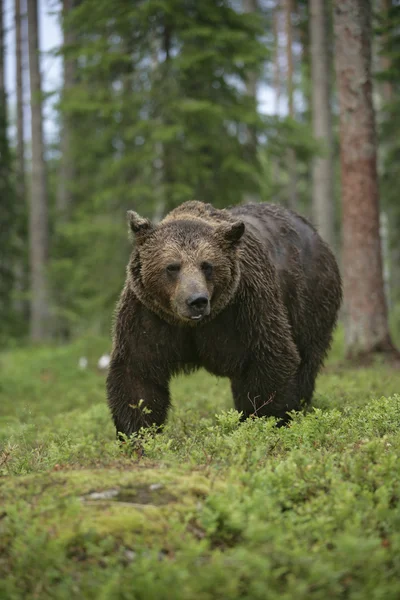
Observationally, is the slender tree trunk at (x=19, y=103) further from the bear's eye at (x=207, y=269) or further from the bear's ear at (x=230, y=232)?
the bear's eye at (x=207, y=269)

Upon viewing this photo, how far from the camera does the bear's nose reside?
587 centimetres

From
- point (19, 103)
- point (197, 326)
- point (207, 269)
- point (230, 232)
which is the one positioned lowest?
point (197, 326)

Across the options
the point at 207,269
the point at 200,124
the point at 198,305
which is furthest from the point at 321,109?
the point at 198,305

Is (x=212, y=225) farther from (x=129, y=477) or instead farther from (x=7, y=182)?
(x=7, y=182)

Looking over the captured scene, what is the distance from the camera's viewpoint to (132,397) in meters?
6.56

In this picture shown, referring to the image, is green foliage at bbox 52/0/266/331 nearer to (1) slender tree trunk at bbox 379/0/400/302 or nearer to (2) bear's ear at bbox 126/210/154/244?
(1) slender tree trunk at bbox 379/0/400/302

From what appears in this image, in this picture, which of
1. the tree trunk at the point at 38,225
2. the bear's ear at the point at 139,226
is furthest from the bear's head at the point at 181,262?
the tree trunk at the point at 38,225

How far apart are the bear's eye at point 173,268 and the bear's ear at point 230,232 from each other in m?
0.51

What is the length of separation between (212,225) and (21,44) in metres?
28.3

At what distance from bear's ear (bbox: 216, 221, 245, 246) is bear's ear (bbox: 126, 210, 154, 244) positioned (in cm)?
63

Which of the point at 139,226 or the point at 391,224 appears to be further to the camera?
the point at 391,224

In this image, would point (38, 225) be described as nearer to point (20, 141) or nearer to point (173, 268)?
point (20, 141)

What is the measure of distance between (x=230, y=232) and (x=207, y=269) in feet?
1.39

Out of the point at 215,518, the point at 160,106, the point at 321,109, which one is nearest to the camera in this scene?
the point at 215,518
